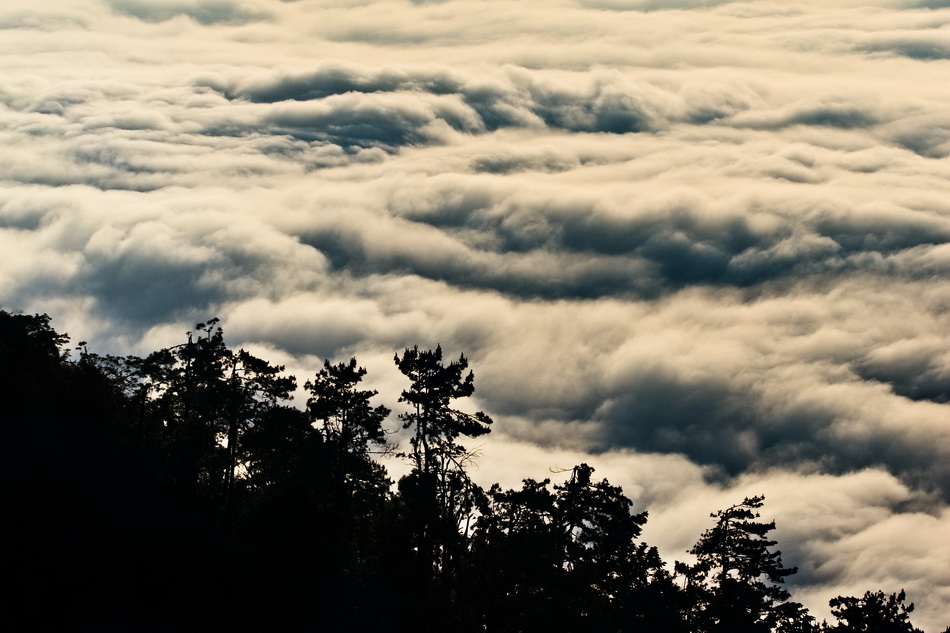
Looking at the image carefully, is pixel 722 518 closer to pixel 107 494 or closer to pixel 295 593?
pixel 295 593

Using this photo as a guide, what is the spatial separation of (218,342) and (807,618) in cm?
3974

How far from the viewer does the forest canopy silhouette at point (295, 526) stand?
1796 inches

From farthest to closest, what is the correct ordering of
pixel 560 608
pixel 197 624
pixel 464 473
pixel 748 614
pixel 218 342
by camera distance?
pixel 218 342
pixel 464 473
pixel 748 614
pixel 560 608
pixel 197 624

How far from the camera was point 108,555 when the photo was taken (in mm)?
45938

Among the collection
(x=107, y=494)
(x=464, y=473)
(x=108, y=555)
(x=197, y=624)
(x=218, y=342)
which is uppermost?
(x=218, y=342)

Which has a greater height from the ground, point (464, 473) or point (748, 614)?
point (464, 473)

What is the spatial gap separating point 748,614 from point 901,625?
7750mm

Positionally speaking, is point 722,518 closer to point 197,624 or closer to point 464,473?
point 464,473

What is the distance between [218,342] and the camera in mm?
61688

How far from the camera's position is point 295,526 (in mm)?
48062

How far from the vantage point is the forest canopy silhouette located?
150 ft

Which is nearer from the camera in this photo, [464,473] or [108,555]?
[108,555]

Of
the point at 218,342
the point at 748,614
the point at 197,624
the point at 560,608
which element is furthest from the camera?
the point at 218,342

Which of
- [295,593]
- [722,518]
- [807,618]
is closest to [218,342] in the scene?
[295,593]
